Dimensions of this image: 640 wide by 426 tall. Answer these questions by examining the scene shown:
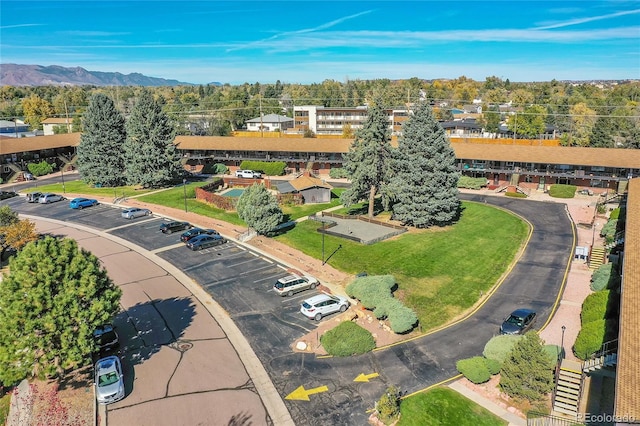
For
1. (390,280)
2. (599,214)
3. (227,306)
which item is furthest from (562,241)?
(227,306)

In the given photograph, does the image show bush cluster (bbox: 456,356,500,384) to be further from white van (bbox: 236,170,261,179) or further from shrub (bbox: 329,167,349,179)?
white van (bbox: 236,170,261,179)

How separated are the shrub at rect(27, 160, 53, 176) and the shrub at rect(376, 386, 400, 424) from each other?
87.4 meters

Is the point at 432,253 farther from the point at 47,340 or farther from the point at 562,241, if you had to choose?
the point at 47,340

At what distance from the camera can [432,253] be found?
152 ft

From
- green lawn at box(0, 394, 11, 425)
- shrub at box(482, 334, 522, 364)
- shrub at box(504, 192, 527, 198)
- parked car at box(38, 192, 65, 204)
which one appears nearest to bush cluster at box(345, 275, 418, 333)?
shrub at box(482, 334, 522, 364)

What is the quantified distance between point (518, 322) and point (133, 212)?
4886 cm

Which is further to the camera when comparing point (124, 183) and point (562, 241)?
point (124, 183)

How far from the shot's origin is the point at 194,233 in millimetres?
50875

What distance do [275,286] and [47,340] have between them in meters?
17.6

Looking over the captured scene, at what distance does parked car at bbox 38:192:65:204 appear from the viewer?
2670 inches

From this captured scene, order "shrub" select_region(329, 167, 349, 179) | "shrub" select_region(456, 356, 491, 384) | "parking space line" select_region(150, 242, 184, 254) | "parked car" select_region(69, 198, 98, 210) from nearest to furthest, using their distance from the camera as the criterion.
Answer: "shrub" select_region(456, 356, 491, 384), "parking space line" select_region(150, 242, 184, 254), "parked car" select_region(69, 198, 98, 210), "shrub" select_region(329, 167, 349, 179)

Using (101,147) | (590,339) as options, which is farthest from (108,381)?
(101,147)

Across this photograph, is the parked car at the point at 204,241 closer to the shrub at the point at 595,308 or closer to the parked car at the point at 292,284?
the parked car at the point at 292,284

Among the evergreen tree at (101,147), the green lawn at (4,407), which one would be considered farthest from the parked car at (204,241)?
the evergreen tree at (101,147)
